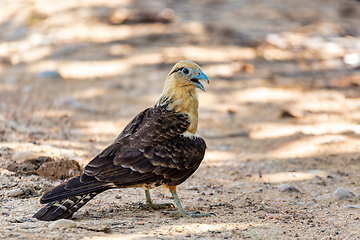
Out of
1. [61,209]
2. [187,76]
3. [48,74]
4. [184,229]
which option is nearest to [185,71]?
[187,76]

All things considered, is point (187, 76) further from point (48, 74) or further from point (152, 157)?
point (48, 74)

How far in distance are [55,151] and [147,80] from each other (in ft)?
12.9

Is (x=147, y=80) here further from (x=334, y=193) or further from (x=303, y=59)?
(x=334, y=193)

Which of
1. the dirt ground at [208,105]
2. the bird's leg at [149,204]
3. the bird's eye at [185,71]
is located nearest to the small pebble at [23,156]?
the dirt ground at [208,105]

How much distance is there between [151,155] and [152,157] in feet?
0.07

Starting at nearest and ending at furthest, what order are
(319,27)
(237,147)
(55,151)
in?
(55,151), (237,147), (319,27)

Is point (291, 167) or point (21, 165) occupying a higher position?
point (21, 165)

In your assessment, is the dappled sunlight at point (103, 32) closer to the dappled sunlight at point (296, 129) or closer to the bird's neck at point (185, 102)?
the dappled sunlight at point (296, 129)

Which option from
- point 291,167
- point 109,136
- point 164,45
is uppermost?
point 164,45

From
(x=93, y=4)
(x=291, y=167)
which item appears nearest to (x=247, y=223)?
(x=291, y=167)

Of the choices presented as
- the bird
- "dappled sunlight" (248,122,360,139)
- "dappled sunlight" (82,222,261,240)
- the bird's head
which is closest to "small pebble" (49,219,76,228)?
Result: the bird

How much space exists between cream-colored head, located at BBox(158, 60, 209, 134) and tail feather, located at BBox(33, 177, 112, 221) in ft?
3.83

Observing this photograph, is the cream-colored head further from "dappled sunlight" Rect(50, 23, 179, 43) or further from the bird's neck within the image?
"dappled sunlight" Rect(50, 23, 179, 43)

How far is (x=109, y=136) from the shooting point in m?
7.68
